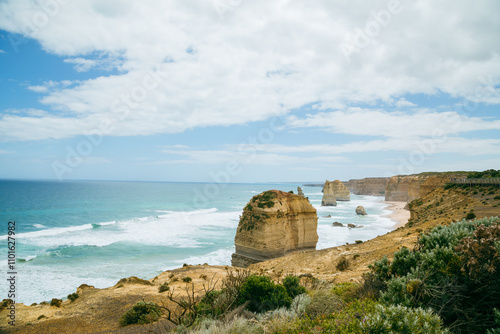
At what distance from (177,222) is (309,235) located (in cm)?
3612

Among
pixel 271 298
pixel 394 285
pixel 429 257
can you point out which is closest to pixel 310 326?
pixel 394 285

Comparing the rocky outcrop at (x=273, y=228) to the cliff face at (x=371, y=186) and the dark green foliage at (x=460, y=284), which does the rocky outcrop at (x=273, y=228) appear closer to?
the dark green foliage at (x=460, y=284)

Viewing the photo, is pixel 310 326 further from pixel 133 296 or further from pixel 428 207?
pixel 428 207

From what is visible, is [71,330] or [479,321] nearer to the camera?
[479,321]

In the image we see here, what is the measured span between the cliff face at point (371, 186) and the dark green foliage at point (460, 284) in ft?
533

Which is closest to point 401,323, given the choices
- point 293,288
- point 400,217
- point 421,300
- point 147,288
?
point 421,300

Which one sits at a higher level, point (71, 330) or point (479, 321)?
point (479, 321)

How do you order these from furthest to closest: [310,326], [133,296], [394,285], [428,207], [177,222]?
1. [177,222]
2. [428,207]
3. [133,296]
4. [394,285]
5. [310,326]

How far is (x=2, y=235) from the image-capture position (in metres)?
41.7

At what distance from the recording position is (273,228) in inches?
1103

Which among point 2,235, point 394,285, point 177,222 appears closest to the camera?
point 394,285

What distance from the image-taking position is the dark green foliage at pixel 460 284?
4.84 metres

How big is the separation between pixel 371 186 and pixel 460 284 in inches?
6691

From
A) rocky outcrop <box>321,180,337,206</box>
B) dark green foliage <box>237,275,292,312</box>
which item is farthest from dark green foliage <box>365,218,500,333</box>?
rocky outcrop <box>321,180,337,206</box>
